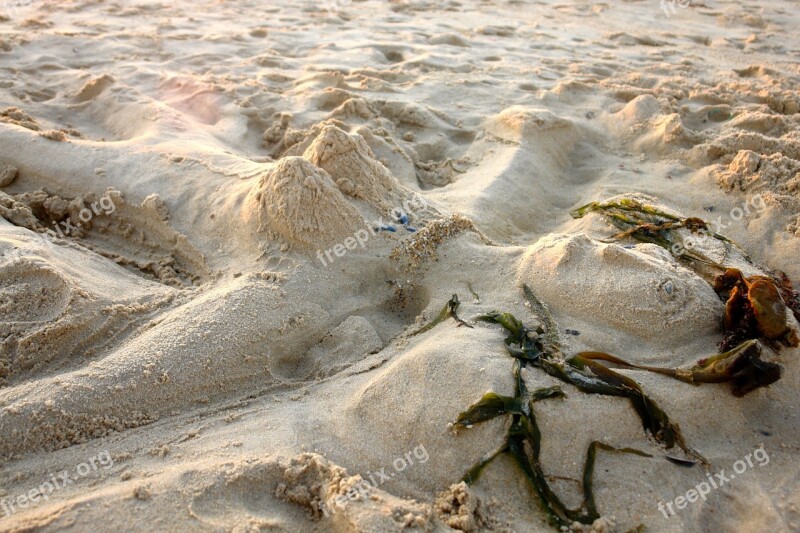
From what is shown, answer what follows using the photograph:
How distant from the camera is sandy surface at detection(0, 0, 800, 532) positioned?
5.68 ft

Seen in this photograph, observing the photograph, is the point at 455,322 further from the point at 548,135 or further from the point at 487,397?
the point at 548,135

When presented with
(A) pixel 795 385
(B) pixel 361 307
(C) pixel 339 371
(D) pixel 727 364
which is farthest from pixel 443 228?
(A) pixel 795 385

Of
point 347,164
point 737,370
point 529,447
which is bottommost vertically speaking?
point 529,447

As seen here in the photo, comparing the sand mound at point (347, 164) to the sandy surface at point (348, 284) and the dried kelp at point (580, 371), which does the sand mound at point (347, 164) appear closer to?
the sandy surface at point (348, 284)

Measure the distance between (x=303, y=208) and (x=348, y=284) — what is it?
1.38ft

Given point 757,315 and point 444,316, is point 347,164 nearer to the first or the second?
point 444,316

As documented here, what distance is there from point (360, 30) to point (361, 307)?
4799 millimetres

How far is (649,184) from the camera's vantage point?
12.0ft

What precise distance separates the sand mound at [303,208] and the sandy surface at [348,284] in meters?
0.01

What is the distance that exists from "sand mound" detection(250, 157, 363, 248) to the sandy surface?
0.04 feet

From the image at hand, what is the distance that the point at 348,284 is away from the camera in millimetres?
2604

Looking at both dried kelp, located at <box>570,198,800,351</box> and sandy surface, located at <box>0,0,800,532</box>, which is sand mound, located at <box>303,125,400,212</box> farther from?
dried kelp, located at <box>570,198,800,351</box>

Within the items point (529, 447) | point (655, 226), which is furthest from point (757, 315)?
point (529, 447)

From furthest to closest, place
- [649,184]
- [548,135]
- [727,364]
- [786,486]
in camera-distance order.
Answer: [548,135] → [649,184] → [727,364] → [786,486]
